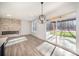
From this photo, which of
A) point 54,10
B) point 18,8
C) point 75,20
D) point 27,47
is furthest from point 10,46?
point 75,20

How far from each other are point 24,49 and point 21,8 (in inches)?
30.2

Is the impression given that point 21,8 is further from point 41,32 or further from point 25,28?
point 41,32

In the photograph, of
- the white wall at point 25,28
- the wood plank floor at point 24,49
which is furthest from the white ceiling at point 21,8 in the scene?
the wood plank floor at point 24,49

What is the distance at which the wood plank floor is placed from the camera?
2.03 metres

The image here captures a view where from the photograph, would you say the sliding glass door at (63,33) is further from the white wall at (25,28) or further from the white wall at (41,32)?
the white wall at (25,28)

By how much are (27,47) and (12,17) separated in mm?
633

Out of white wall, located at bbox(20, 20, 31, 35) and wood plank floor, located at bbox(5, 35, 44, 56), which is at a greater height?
white wall, located at bbox(20, 20, 31, 35)

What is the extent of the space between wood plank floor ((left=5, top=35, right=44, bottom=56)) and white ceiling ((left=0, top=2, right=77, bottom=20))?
504 mm

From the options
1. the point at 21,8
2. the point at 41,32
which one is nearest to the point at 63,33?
the point at 41,32

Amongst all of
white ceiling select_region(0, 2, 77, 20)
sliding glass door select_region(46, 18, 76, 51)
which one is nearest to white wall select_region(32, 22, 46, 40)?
sliding glass door select_region(46, 18, 76, 51)

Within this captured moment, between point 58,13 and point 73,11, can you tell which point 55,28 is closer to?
point 58,13

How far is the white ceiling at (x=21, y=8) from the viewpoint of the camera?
2.01 m

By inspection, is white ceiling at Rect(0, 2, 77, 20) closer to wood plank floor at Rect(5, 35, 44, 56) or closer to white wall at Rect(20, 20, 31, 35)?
white wall at Rect(20, 20, 31, 35)

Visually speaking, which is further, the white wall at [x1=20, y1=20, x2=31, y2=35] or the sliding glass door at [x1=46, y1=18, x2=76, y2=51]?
the white wall at [x1=20, y1=20, x2=31, y2=35]
